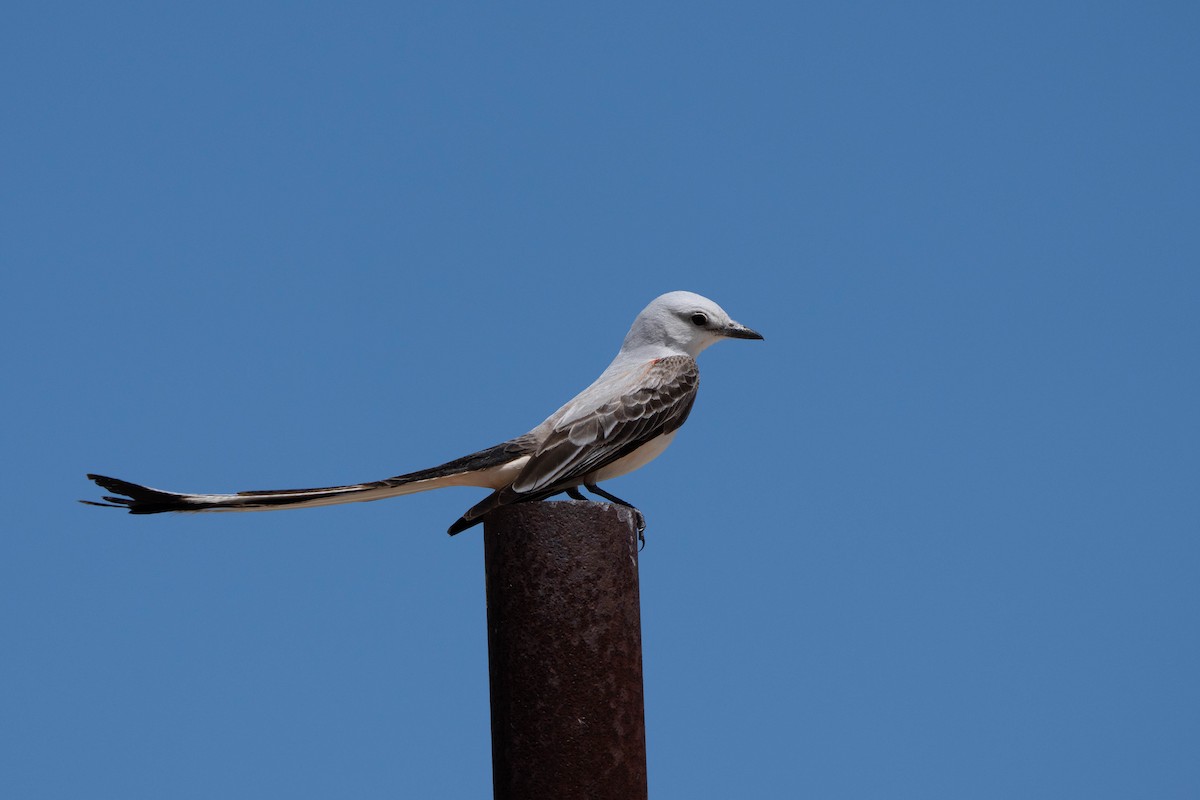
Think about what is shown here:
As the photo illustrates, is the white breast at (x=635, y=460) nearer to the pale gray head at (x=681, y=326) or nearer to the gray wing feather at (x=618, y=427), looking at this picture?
the gray wing feather at (x=618, y=427)

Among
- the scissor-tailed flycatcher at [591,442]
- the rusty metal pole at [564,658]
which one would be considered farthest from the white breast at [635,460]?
the rusty metal pole at [564,658]

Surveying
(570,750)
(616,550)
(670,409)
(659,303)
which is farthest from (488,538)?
(659,303)

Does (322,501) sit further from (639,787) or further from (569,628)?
(639,787)

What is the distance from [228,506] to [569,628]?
205 centimetres

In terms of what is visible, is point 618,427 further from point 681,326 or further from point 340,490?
point 340,490

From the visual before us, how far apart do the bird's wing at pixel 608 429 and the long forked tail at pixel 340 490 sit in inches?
8.9

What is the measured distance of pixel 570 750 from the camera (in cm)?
595

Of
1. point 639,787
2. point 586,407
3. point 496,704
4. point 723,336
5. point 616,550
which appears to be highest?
point 723,336

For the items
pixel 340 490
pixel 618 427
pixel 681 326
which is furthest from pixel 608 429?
pixel 340 490

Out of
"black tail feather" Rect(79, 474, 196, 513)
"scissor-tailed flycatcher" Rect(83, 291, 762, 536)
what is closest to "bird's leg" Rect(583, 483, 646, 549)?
"scissor-tailed flycatcher" Rect(83, 291, 762, 536)

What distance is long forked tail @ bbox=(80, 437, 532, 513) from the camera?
6266mm

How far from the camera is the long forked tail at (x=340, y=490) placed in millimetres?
6266

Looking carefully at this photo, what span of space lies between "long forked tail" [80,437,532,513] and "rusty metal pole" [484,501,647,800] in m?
0.93

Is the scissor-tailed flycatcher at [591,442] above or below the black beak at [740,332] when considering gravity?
below
